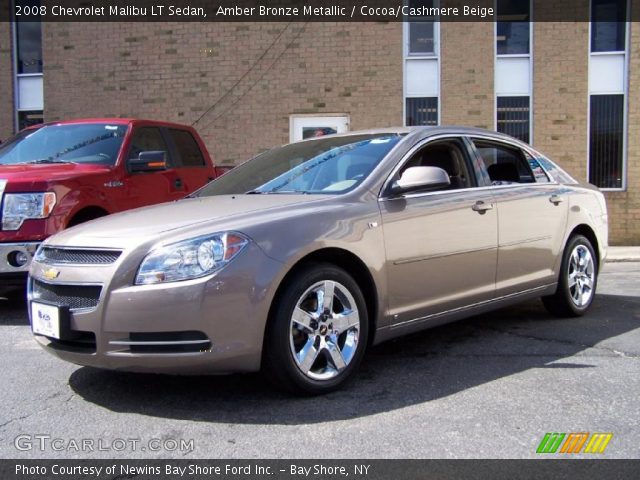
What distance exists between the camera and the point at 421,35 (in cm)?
1274

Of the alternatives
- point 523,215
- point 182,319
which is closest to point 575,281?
point 523,215

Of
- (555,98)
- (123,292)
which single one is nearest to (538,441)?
(123,292)

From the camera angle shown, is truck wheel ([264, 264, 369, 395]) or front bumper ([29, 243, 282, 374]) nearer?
front bumper ([29, 243, 282, 374])

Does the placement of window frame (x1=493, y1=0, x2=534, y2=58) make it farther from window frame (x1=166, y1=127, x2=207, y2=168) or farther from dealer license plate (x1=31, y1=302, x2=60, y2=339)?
dealer license plate (x1=31, y1=302, x2=60, y2=339)

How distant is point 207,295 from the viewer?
10.8 ft

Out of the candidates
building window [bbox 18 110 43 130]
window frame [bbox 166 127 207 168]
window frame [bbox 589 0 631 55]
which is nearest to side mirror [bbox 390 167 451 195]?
window frame [bbox 166 127 207 168]

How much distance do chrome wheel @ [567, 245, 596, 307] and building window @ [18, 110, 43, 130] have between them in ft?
37.8

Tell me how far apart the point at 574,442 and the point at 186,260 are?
2.06m

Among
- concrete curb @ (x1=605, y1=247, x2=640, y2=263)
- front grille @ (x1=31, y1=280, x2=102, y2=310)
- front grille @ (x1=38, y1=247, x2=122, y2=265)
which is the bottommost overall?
concrete curb @ (x1=605, y1=247, x2=640, y2=263)

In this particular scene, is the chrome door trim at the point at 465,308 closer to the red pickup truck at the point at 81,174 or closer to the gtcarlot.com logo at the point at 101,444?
the gtcarlot.com logo at the point at 101,444

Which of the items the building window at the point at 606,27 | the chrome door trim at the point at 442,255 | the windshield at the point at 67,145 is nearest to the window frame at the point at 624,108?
the building window at the point at 606,27

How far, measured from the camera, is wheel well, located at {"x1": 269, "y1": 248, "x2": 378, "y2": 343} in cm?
374

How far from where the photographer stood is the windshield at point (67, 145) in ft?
21.4

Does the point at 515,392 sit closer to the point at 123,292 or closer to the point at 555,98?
the point at 123,292
